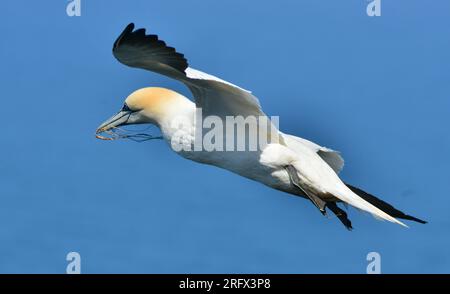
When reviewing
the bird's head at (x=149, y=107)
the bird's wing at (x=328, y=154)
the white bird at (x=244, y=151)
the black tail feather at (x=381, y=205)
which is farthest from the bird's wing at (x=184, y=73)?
the black tail feather at (x=381, y=205)

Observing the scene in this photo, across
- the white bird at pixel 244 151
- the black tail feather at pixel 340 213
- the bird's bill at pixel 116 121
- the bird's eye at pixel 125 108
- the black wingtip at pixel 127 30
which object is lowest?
the black tail feather at pixel 340 213

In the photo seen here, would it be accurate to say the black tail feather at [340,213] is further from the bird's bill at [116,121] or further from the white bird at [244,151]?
the bird's bill at [116,121]

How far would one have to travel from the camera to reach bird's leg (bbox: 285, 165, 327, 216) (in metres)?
11.9

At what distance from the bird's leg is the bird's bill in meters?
1.94

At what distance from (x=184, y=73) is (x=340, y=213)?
2196 millimetres

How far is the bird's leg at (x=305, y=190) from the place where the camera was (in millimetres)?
11852

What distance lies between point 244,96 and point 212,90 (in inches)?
12.6

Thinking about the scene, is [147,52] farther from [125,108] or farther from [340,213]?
[340,213]

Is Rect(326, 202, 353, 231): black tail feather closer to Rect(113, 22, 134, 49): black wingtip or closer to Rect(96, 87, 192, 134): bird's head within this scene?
Rect(96, 87, 192, 134): bird's head

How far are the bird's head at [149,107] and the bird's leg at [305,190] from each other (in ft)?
4.18

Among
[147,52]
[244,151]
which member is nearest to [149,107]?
[244,151]

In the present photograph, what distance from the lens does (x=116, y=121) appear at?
1303 cm

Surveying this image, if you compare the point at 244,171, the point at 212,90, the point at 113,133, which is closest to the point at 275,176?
the point at 244,171

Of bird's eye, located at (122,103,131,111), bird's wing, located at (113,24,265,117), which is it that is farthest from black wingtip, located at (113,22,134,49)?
bird's eye, located at (122,103,131,111)
